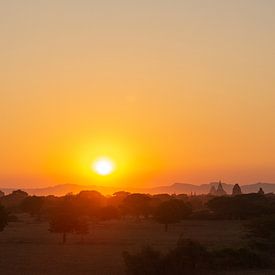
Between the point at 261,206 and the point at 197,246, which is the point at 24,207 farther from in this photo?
the point at 197,246

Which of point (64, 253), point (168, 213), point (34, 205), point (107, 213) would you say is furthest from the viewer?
point (34, 205)

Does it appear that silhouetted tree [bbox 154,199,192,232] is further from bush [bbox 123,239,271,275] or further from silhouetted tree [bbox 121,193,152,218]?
bush [bbox 123,239,271,275]

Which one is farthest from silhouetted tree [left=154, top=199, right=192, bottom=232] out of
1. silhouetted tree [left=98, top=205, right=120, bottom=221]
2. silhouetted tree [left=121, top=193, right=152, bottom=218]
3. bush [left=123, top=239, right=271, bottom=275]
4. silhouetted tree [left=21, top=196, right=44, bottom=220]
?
bush [left=123, top=239, right=271, bottom=275]

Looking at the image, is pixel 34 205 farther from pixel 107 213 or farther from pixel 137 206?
pixel 137 206

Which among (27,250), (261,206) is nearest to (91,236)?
(27,250)

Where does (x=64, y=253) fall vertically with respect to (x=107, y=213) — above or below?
below

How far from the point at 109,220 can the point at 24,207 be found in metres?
15.1

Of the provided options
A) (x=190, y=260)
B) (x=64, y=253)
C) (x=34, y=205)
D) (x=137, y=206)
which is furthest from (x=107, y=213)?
(x=190, y=260)

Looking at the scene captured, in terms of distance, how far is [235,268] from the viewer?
3775cm

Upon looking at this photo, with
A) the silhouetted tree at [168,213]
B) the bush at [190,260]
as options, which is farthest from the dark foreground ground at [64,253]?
the silhouetted tree at [168,213]

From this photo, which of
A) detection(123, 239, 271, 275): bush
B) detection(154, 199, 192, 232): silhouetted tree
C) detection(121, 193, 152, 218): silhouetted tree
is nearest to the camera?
detection(123, 239, 271, 275): bush

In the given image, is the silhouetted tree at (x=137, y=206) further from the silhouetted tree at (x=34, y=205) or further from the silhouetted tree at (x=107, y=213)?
the silhouetted tree at (x=34, y=205)

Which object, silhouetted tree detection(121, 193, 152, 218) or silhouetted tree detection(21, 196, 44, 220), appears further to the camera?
silhouetted tree detection(121, 193, 152, 218)

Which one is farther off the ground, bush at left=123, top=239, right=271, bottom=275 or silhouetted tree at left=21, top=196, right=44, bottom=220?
silhouetted tree at left=21, top=196, right=44, bottom=220
